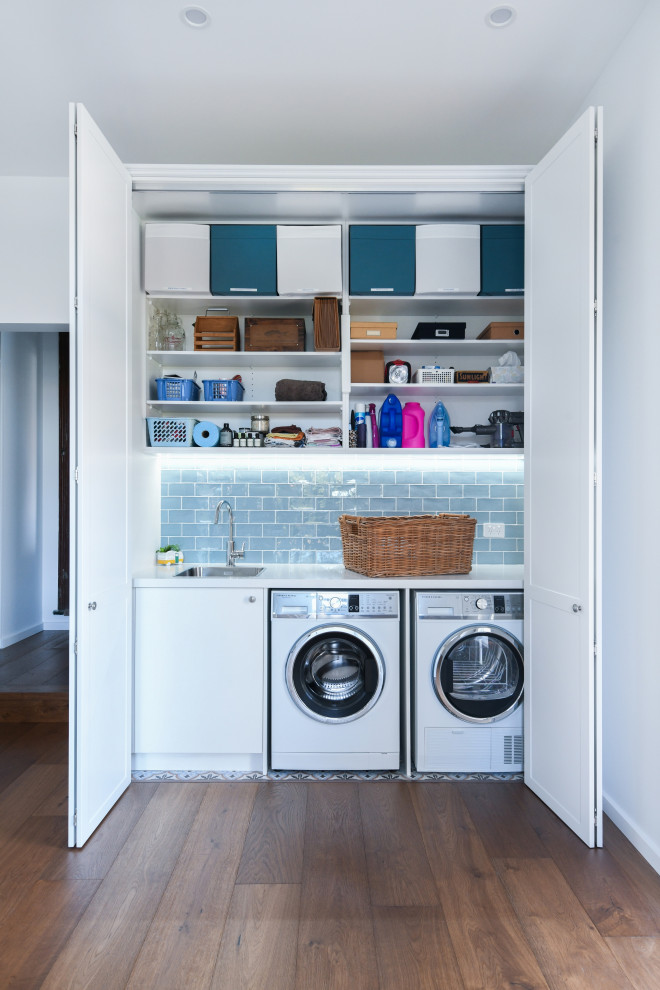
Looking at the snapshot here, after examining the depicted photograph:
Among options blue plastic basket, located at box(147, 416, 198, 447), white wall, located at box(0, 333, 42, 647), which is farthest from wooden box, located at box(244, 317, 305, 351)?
white wall, located at box(0, 333, 42, 647)

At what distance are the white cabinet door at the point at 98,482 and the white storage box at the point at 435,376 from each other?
4.79 feet

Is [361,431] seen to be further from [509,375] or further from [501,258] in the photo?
[501,258]

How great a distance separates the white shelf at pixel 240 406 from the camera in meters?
3.29

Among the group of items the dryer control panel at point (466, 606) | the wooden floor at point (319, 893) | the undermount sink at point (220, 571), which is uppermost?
the undermount sink at point (220, 571)

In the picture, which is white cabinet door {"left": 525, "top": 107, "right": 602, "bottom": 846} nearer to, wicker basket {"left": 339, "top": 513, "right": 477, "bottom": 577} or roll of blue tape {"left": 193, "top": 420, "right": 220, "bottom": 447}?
wicker basket {"left": 339, "top": 513, "right": 477, "bottom": 577}

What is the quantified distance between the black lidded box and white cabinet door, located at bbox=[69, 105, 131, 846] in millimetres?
1473

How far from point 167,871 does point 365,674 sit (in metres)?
1.15

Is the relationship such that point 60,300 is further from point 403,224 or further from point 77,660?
point 77,660

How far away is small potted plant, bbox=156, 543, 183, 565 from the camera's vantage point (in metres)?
3.50

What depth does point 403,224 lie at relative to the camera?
3309mm

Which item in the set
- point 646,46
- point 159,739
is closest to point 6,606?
point 159,739

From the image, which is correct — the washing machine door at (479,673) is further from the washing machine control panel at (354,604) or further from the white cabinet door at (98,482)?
the white cabinet door at (98,482)

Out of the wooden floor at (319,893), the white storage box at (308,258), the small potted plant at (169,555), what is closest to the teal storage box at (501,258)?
the white storage box at (308,258)

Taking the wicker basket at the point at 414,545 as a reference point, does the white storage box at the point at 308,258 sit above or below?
above
